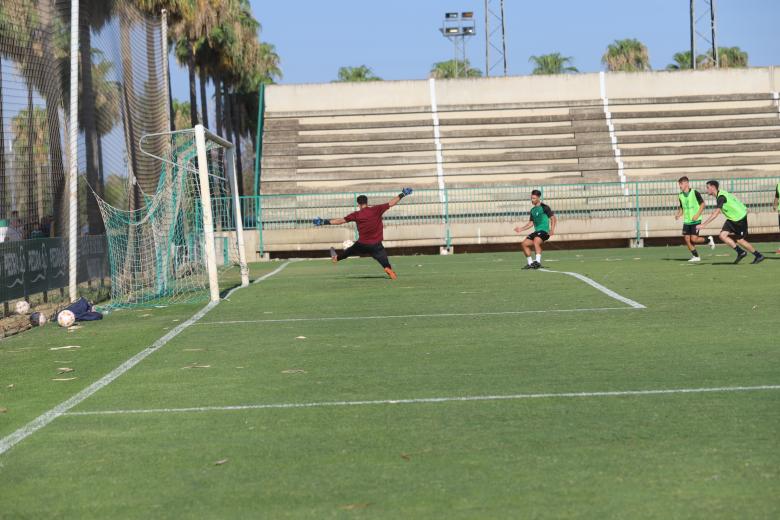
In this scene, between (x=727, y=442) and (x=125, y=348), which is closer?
(x=727, y=442)

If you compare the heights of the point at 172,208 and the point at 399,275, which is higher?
A: the point at 172,208

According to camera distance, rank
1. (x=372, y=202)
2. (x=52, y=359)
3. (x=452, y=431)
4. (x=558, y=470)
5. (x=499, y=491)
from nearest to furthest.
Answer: (x=499, y=491)
(x=558, y=470)
(x=452, y=431)
(x=52, y=359)
(x=372, y=202)

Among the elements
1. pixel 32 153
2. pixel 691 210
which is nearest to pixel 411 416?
pixel 32 153

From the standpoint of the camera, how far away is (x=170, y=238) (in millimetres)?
19875

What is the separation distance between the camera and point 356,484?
5.35 meters

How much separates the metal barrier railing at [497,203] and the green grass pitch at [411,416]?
19.6 m

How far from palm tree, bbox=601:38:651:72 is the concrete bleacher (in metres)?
38.7

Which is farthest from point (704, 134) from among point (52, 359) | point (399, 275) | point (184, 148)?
point (52, 359)

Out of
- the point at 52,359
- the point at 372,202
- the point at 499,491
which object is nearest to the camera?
the point at 499,491

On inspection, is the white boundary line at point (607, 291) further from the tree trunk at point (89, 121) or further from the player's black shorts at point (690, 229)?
the tree trunk at point (89, 121)

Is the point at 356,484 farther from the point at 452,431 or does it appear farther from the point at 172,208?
the point at 172,208

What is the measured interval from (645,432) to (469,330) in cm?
572

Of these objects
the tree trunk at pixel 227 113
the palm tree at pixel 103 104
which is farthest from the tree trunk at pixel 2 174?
the tree trunk at pixel 227 113

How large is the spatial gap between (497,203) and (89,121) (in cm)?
1783
